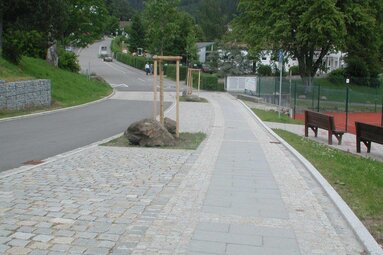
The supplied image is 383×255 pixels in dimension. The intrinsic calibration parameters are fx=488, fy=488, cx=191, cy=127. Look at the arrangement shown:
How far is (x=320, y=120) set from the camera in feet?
58.7

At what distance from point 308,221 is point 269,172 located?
323cm

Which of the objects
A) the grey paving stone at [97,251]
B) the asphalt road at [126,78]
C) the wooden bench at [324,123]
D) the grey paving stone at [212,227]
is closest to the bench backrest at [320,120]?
the wooden bench at [324,123]

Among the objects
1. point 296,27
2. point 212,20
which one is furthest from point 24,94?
point 212,20

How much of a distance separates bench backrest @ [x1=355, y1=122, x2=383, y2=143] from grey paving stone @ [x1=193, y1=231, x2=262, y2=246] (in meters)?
9.75

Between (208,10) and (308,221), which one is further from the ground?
(208,10)

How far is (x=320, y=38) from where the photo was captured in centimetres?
4066

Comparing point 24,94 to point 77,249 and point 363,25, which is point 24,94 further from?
point 363,25

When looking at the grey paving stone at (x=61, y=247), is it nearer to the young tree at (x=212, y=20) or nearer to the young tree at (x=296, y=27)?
the young tree at (x=296, y=27)

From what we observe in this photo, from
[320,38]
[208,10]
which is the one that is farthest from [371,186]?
[208,10]

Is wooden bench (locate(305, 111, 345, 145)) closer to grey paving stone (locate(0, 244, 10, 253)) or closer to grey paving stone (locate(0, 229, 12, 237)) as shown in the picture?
grey paving stone (locate(0, 229, 12, 237))

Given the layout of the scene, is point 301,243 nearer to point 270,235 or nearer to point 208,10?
point 270,235

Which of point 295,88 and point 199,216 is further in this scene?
point 295,88

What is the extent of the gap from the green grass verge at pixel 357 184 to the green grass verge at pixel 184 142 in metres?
2.81

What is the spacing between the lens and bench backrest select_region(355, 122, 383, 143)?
13891 millimetres
